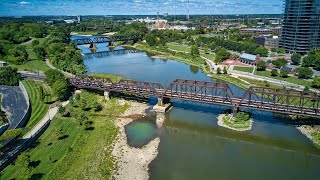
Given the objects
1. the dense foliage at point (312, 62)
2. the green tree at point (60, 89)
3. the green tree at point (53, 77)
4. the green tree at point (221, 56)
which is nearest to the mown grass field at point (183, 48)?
the green tree at point (221, 56)

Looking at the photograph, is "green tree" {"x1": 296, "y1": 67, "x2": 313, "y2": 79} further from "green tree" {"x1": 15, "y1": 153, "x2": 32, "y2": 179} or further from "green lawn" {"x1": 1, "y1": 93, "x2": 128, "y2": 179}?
"green tree" {"x1": 15, "y1": 153, "x2": 32, "y2": 179}

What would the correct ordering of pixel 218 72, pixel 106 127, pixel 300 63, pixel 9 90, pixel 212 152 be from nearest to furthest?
pixel 212 152 < pixel 106 127 < pixel 9 90 < pixel 218 72 < pixel 300 63

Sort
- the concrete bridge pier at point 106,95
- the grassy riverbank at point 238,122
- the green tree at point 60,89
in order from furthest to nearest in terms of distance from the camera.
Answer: the concrete bridge pier at point 106,95 → the green tree at point 60,89 → the grassy riverbank at point 238,122

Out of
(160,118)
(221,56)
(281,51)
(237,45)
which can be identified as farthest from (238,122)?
(237,45)

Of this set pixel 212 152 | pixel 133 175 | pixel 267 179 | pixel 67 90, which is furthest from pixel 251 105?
pixel 67 90

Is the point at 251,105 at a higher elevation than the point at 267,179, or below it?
higher

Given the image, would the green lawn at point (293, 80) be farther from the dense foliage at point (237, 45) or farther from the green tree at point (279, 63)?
the dense foliage at point (237, 45)

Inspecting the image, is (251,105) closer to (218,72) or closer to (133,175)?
(133,175)
